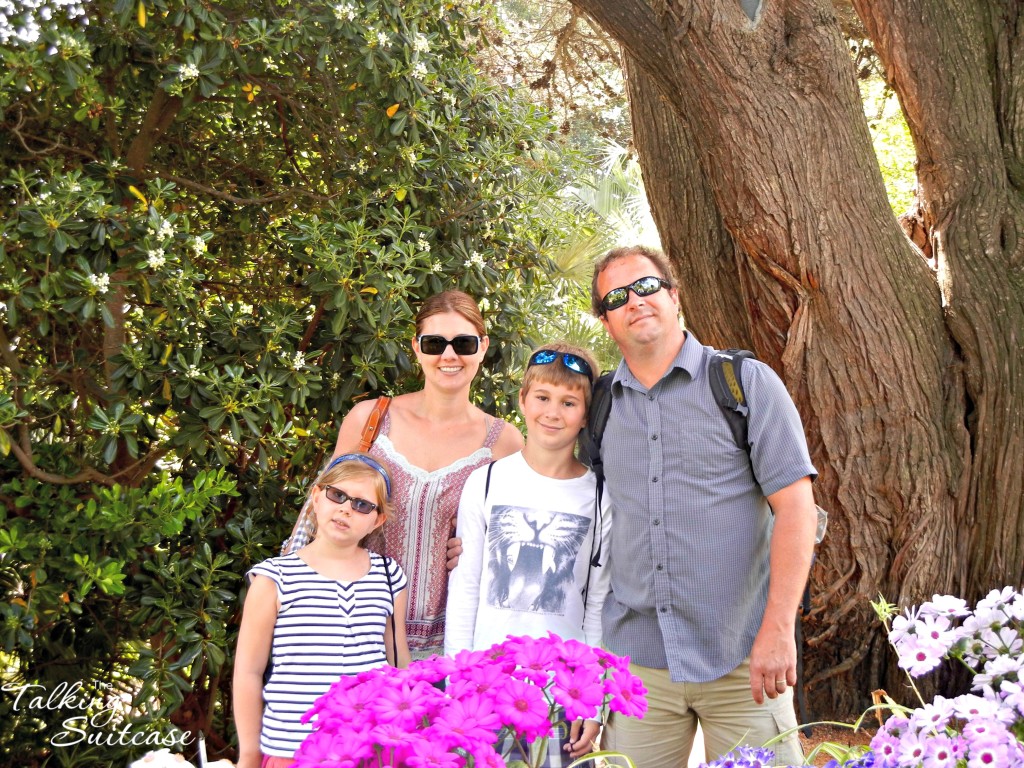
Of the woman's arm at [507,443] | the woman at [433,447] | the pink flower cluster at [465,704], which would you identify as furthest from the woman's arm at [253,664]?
the pink flower cluster at [465,704]

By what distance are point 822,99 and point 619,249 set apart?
6.86 feet

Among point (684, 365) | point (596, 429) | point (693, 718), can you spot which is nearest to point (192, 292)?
point (596, 429)

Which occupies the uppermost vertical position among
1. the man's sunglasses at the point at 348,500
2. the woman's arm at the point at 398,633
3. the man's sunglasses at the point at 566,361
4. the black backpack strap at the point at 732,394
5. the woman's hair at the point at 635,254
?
the woman's hair at the point at 635,254

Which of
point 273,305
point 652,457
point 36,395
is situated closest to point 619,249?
point 652,457

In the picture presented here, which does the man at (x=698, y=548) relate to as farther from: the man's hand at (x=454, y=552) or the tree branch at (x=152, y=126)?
the tree branch at (x=152, y=126)

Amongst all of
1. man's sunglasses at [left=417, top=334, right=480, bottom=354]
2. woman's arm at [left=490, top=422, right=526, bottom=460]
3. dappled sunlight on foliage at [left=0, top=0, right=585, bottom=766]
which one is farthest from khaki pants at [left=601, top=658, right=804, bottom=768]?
dappled sunlight on foliage at [left=0, top=0, right=585, bottom=766]

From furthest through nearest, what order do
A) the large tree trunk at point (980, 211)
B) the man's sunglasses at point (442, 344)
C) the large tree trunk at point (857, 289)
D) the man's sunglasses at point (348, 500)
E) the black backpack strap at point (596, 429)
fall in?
1. the large tree trunk at point (980, 211)
2. the large tree trunk at point (857, 289)
3. the man's sunglasses at point (442, 344)
4. the black backpack strap at point (596, 429)
5. the man's sunglasses at point (348, 500)

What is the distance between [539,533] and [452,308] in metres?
0.79

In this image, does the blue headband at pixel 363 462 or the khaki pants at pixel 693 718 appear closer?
the khaki pants at pixel 693 718

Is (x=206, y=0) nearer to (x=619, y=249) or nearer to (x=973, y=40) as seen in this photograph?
(x=619, y=249)

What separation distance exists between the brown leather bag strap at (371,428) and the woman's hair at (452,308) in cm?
27

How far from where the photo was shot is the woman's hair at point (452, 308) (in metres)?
3.00

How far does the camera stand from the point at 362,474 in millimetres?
2684

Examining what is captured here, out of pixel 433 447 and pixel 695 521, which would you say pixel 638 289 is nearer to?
pixel 695 521
